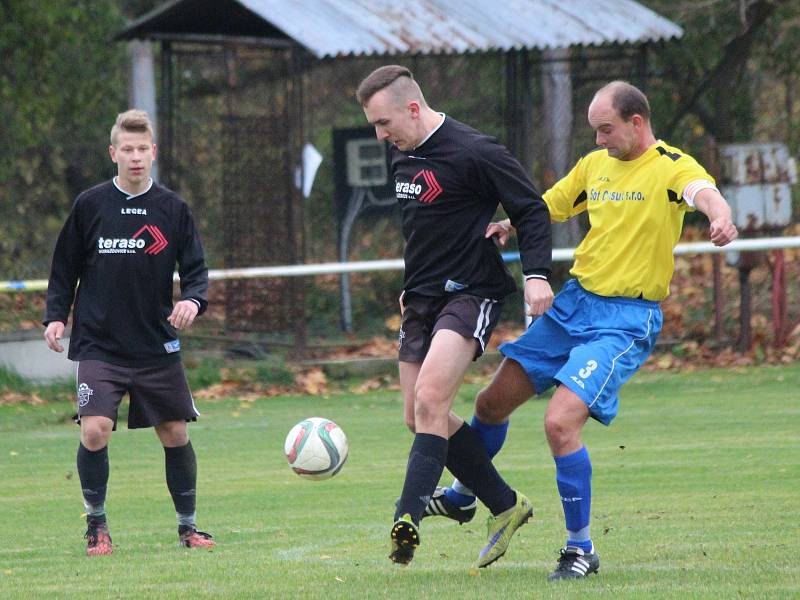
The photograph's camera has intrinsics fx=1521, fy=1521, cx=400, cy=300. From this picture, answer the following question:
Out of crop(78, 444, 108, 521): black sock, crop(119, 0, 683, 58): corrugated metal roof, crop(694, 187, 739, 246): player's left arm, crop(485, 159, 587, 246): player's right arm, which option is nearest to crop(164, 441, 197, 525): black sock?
crop(78, 444, 108, 521): black sock

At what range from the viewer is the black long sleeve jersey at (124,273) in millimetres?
7152

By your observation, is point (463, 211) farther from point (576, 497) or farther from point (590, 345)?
point (576, 497)

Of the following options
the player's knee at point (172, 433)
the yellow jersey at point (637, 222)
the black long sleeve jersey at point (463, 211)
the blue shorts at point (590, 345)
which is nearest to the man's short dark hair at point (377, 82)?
the black long sleeve jersey at point (463, 211)

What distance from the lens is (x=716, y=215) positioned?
583cm

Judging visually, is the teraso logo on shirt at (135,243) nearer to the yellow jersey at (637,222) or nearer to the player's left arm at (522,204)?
the player's left arm at (522,204)

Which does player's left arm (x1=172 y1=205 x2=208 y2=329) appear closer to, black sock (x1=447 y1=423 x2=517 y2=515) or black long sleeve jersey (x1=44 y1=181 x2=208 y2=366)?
black long sleeve jersey (x1=44 y1=181 x2=208 y2=366)

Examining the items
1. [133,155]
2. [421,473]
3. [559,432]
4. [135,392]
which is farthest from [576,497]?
[133,155]

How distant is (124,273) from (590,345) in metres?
2.29

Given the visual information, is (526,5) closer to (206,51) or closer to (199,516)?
(206,51)

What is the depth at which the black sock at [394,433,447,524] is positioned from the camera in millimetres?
6016

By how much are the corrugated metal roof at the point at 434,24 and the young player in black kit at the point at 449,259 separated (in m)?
8.32

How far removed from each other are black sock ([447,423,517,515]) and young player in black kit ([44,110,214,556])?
1.43 metres

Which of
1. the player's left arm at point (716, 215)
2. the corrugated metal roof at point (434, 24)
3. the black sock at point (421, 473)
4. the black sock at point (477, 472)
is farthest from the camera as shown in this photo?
the corrugated metal roof at point (434, 24)

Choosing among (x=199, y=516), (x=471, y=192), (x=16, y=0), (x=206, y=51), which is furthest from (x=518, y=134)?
(x=471, y=192)
